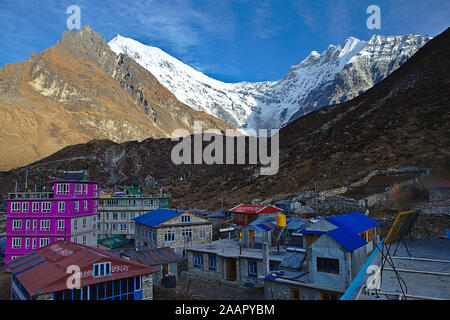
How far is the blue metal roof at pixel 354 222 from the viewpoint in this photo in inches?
755

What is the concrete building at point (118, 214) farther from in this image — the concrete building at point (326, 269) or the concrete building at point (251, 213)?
the concrete building at point (326, 269)

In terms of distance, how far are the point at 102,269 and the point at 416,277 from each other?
49.2 feet

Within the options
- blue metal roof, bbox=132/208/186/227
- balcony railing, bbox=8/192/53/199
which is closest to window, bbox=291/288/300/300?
blue metal roof, bbox=132/208/186/227

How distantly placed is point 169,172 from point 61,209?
335 ft

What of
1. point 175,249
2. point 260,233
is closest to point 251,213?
point 260,233

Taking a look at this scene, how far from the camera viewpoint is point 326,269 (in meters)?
17.2

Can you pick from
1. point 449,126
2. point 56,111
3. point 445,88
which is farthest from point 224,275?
point 56,111

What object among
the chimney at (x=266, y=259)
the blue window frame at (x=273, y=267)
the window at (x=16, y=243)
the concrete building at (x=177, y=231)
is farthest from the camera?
the window at (x=16, y=243)

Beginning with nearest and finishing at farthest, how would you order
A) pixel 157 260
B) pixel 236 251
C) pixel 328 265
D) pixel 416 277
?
pixel 416 277 < pixel 328 265 < pixel 157 260 < pixel 236 251

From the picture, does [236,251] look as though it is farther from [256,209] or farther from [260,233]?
[256,209]

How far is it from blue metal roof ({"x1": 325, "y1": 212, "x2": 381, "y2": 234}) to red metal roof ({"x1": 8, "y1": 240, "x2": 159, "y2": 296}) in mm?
11420

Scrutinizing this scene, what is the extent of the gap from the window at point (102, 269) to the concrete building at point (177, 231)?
51.3ft

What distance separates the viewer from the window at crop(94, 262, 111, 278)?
56.0 feet

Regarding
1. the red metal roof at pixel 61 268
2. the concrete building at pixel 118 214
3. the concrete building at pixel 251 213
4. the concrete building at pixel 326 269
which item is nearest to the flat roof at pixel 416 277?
the concrete building at pixel 326 269
